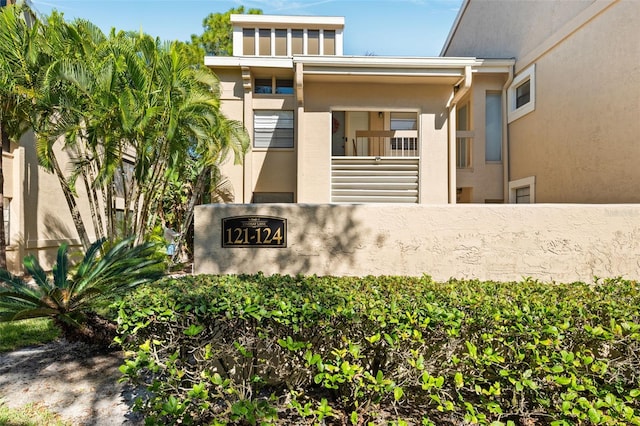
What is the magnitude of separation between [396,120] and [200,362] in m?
13.6

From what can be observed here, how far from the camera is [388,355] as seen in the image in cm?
302

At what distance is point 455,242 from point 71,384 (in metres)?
5.35

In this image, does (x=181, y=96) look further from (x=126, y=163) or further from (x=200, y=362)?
(x=126, y=163)

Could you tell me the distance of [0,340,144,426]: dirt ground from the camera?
3477 millimetres

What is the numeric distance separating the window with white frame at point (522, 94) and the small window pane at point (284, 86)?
742cm

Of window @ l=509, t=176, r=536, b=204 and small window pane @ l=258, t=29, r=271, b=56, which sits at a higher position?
small window pane @ l=258, t=29, r=271, b=56

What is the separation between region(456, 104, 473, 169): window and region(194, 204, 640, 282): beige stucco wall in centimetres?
687

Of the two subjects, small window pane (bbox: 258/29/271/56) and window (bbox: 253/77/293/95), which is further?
small window pane (bbox: 258/29/271/56)

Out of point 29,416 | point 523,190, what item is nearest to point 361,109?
point 523,190

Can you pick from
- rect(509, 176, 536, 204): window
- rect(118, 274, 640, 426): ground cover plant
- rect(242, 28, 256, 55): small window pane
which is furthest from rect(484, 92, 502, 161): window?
rect(118, 274, 640, 426): ground cover plant

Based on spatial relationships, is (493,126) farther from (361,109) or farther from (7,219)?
(7,219)

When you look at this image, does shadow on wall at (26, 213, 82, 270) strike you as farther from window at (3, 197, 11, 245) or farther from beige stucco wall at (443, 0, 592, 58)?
beige stucco wall at (443, 0, 592, 58)

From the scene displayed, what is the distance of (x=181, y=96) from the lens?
8125mm

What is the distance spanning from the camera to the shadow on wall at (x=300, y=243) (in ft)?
17.0
